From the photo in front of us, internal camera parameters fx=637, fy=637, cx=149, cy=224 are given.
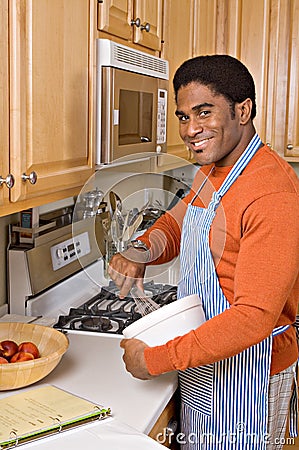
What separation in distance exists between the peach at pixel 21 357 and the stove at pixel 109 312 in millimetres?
400

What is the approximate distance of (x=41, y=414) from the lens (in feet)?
4.39

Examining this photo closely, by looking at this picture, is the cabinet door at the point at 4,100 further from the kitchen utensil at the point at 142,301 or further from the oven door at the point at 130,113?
the kitchen utensil at the point at 142,301

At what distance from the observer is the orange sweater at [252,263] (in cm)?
135

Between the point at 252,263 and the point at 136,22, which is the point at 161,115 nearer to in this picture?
the point at 136,22

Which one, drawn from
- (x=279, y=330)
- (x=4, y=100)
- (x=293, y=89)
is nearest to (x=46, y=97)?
(x=4, y=100)

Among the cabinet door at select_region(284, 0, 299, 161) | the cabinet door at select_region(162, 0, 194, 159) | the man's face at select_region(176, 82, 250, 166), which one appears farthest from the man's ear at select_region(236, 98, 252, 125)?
the cabinet door at select_region(284, 0, 299, 161)

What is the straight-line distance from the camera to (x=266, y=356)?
1.59 metres

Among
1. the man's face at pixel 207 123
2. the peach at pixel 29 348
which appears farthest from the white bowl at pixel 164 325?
the man's face at pixel 207 123

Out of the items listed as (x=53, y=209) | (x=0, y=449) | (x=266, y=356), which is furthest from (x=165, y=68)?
(x=0, y=449)

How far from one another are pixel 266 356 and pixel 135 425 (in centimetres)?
42

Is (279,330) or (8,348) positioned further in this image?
(279,330)

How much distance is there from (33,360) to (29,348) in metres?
0.11

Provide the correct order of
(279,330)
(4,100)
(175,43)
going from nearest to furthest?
(4,100), (279,330), (175,43)

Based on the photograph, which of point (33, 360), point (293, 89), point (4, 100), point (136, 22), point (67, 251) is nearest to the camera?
point (4, 100)
